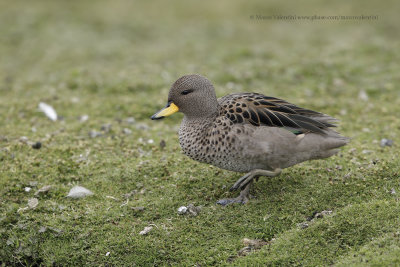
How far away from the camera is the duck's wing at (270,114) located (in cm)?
497

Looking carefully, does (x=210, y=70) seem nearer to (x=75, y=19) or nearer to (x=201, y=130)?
(x=201, y=130)

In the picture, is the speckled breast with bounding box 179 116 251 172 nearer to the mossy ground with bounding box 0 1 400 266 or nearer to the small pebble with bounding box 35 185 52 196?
the mossy ground with bounding box 0 1 400 266

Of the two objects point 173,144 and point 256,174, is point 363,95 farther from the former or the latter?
point 256,174

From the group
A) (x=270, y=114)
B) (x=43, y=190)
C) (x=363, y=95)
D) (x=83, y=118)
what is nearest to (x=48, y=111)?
(x=83, y=118)

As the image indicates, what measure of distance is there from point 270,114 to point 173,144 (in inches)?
85.3

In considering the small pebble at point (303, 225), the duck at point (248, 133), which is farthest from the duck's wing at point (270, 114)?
the small pebble at point (303, 225)

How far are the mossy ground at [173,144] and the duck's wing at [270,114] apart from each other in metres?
0.75

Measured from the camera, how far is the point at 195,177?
5762mm

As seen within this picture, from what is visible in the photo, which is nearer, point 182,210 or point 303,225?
point 303,225

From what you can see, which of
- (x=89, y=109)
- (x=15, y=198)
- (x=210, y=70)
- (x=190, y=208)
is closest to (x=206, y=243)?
(x=190, y=208)

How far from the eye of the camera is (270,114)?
4.98 m

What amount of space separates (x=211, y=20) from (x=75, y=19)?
3.86m

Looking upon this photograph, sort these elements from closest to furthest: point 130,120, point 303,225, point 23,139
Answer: point 303,225, point 23,139, point 130,120

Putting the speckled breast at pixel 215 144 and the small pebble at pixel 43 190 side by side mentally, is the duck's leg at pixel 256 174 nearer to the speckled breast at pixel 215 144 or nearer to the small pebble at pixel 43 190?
the speckled breast at pixel 215 144
